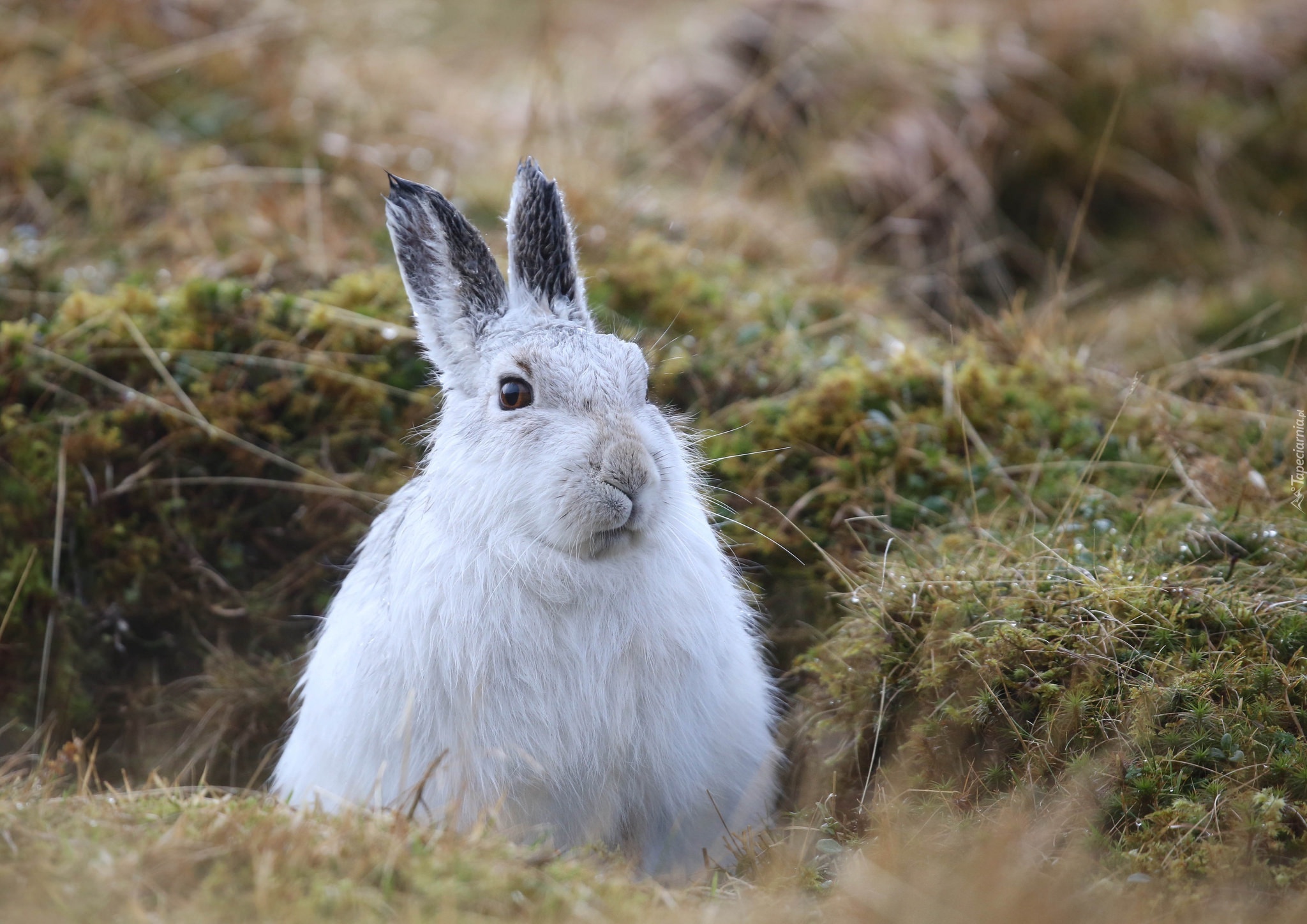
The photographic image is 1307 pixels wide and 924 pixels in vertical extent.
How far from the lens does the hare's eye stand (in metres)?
4.32

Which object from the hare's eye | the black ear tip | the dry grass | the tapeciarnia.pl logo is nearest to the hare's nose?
the hare's eye

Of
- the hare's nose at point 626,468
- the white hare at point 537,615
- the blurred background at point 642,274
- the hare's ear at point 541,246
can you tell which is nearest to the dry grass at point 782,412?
the blurred background at point 642,274

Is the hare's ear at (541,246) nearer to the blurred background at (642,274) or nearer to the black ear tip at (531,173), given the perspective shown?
the black ear tip at (531,173)

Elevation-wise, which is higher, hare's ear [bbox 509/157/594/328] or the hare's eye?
hare's ear [bbox 509/157/594/328]

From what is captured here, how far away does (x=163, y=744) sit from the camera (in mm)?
5609

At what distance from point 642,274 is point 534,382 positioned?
2.87 m

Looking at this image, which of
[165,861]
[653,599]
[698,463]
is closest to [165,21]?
[698,463]

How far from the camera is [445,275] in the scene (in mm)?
4602

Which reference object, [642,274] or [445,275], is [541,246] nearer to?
[445,275]

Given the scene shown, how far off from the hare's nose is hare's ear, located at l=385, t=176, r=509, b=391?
0.87 meters

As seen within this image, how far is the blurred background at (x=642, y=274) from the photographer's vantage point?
5.72 m

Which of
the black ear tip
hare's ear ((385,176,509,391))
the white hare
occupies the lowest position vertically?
the white hare

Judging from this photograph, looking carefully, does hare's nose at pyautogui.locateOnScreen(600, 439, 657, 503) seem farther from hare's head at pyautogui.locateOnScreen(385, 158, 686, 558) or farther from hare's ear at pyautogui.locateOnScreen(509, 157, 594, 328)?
hare's ear at pyautogui.locateOnScreen(509, 157, 594, 328)

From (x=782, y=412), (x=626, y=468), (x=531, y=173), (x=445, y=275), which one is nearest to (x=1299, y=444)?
(x=782, y=412)
